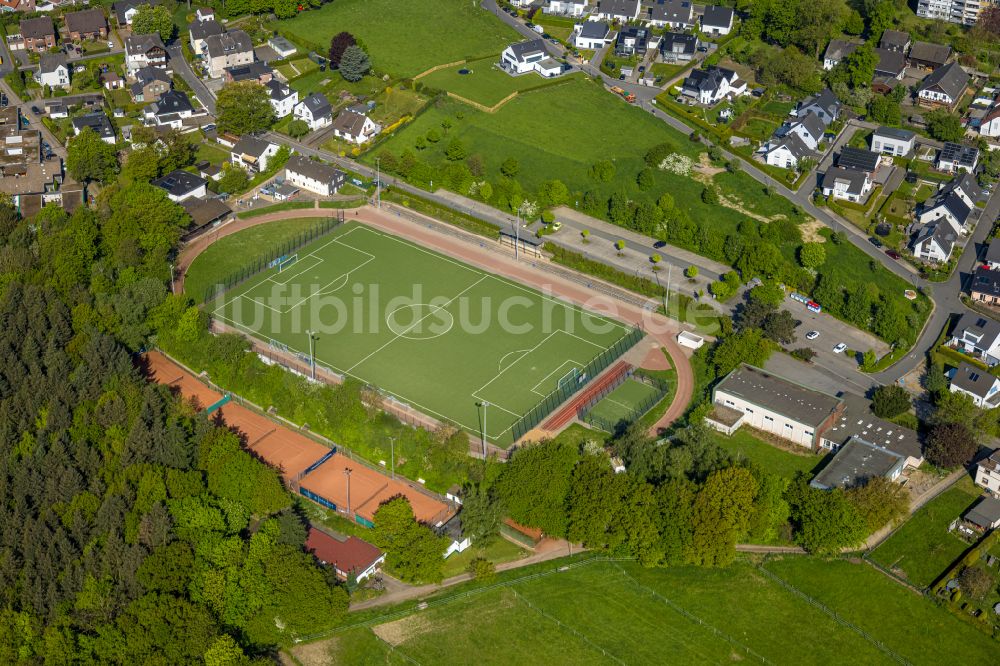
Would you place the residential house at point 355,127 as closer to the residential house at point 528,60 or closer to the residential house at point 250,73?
the residential house at point 250,73

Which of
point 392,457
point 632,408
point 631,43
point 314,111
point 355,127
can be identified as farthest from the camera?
point 631,43

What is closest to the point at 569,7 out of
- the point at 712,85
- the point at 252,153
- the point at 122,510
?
the point at 712,85

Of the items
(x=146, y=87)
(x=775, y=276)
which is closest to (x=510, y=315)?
(x=775, y=276)

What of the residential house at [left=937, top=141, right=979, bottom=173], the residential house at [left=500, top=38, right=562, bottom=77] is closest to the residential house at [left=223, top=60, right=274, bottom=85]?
the residential house at [left=500, top=38, right=562, bottom=77]

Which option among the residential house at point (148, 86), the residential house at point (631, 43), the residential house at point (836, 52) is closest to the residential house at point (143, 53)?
the residential house at point (148, 86)

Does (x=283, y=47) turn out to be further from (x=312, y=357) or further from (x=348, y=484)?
(x=348, y=484)

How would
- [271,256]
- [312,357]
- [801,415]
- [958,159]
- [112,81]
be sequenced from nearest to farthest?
[801,415] < [312,357] < [271,256] < [958,159] < [112,81]

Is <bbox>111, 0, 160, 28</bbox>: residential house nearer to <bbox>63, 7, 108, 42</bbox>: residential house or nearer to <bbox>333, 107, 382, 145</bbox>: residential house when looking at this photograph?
<bbox>63, 7, 108, 42</bbox>: residential house
